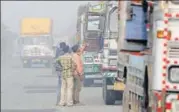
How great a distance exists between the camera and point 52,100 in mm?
23328

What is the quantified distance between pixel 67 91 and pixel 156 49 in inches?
432

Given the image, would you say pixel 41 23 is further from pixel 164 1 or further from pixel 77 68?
pixel 164 1

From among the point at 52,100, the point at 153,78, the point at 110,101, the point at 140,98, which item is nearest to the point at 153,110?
the point at 153,78

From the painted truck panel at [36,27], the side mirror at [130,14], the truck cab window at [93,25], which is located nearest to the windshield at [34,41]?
the painted truck panel at [36,27]

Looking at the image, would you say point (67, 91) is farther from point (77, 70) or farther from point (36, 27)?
point (36, 27)

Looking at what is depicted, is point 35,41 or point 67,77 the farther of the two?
point 35,41

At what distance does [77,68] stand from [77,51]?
1.65ft

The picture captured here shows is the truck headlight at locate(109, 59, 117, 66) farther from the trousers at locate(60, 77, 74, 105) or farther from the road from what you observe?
the trousers at locate(60, 77, 74, 105)

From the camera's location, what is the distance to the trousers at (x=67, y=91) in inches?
808

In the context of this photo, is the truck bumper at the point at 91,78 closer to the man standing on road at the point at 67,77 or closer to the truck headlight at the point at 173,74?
the man standing on road at the point at 67,77

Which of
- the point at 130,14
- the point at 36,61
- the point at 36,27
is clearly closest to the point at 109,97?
the point at 130,14

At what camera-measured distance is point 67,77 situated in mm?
20453

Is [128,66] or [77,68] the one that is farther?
[77,68]

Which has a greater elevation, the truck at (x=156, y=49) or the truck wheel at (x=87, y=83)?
the truck at (x=156, y=49)
